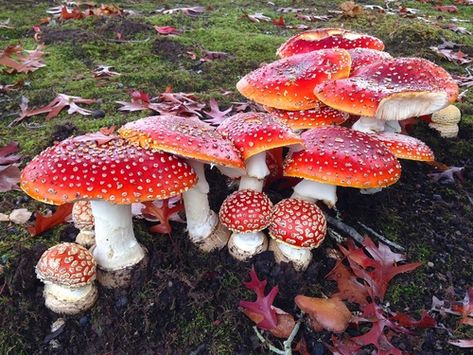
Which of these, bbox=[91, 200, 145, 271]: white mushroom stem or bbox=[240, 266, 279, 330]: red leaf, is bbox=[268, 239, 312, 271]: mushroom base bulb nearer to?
bbox=[240, 266, 279, 330]: red leaf

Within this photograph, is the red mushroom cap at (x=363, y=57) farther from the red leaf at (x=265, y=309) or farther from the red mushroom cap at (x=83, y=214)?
the red mushroom cap at (x=83, y=214)

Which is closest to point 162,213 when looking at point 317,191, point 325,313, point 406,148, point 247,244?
point 247,244

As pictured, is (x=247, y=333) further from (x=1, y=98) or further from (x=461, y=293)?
(x=1, y=98)

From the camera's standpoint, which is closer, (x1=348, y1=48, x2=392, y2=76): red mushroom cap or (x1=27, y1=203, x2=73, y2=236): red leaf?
(x1=27, y1=203, x2=73, y2=236): red leaf

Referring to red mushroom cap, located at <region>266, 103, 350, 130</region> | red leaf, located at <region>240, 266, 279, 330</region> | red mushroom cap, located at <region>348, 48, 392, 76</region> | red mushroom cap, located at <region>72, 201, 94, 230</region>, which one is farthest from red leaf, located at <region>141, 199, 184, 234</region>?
red mushroom cap, located at <region>348, 48, 392, 76</region>

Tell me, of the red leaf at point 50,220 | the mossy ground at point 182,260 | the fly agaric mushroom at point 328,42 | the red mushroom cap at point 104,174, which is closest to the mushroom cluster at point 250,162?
the red mushroom cap at point 104,174

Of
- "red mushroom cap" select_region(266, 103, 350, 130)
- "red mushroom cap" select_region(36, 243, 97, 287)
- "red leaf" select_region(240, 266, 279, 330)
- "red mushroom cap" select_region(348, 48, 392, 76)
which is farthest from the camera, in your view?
"red mushroom cap" select_region(348, 48, 392, 76)
